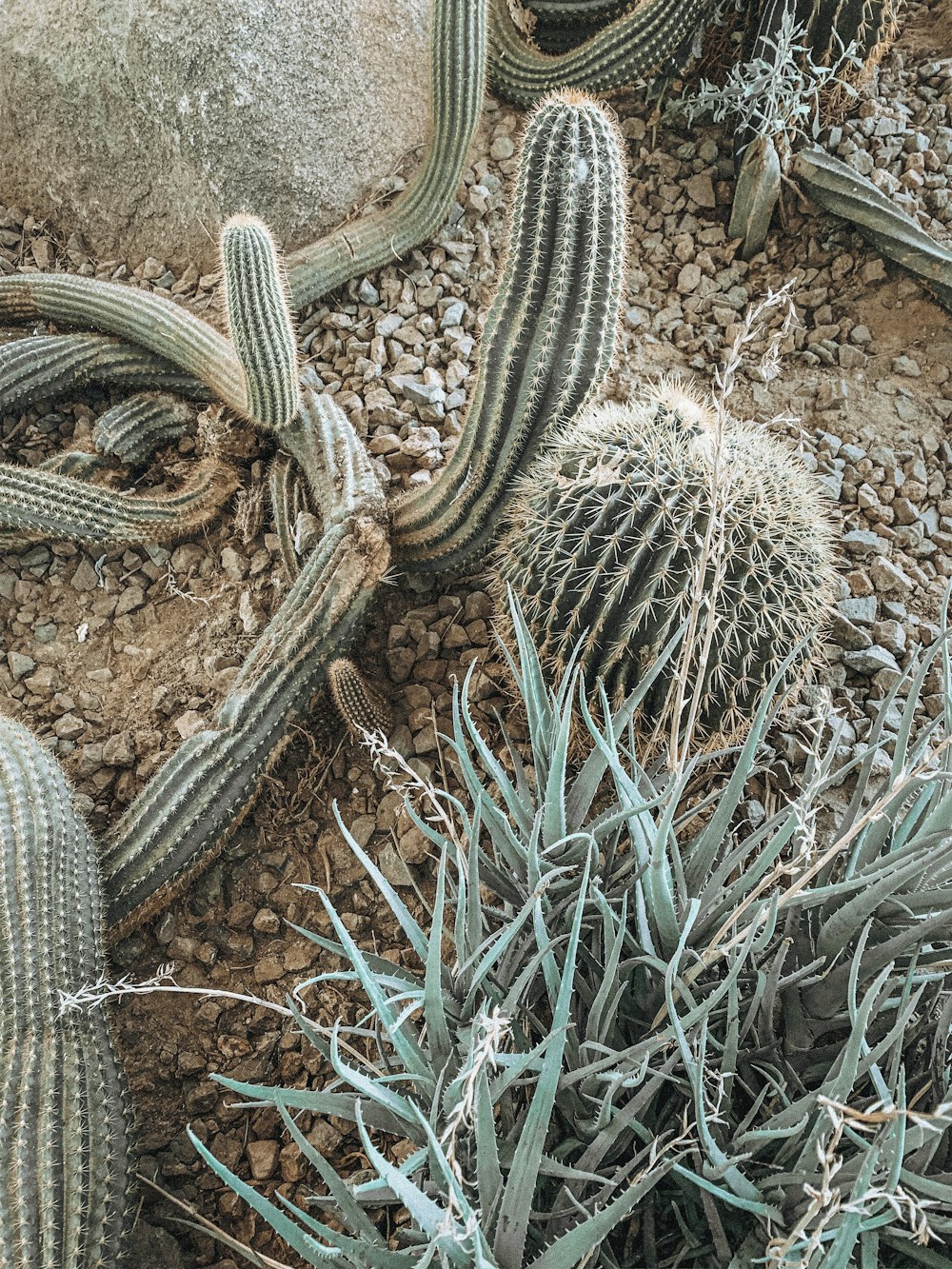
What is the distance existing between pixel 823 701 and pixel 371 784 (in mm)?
991

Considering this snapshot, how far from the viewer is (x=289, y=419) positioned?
2023 mm

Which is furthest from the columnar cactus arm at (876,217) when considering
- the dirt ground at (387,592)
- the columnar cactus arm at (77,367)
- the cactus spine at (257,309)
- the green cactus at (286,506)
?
the columnar cactus arm at (77,367)

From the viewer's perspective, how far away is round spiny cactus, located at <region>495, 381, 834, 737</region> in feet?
4.61

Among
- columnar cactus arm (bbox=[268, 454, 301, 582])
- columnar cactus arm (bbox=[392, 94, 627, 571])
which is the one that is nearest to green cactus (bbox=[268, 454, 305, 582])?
columnar cactus arm (bbox=[268, 454, 301, 582])

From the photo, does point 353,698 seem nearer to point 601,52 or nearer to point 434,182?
point 434,182

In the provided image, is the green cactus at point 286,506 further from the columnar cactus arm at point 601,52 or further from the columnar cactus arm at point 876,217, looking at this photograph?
the columnar cactus arm at point 876,217

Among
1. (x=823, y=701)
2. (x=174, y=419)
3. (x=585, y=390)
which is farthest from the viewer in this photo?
(x=174, y=419)

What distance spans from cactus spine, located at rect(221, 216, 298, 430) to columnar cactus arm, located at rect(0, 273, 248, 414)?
112 millimetres

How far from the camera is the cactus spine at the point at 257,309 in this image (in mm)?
1869

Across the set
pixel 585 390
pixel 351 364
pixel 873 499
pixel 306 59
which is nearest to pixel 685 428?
pixel 585 390

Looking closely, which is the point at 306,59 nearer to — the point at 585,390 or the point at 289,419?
the point at 289,419

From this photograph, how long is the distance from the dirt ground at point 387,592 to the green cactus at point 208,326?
0.47 feet

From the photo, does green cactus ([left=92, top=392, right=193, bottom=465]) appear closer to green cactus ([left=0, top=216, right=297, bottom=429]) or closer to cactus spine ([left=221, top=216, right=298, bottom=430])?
green cactus ([left=0, top=216, right=297, bottom=429])

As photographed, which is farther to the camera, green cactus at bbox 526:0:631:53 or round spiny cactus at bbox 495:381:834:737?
green cactus at bbox 526:0:631:53
